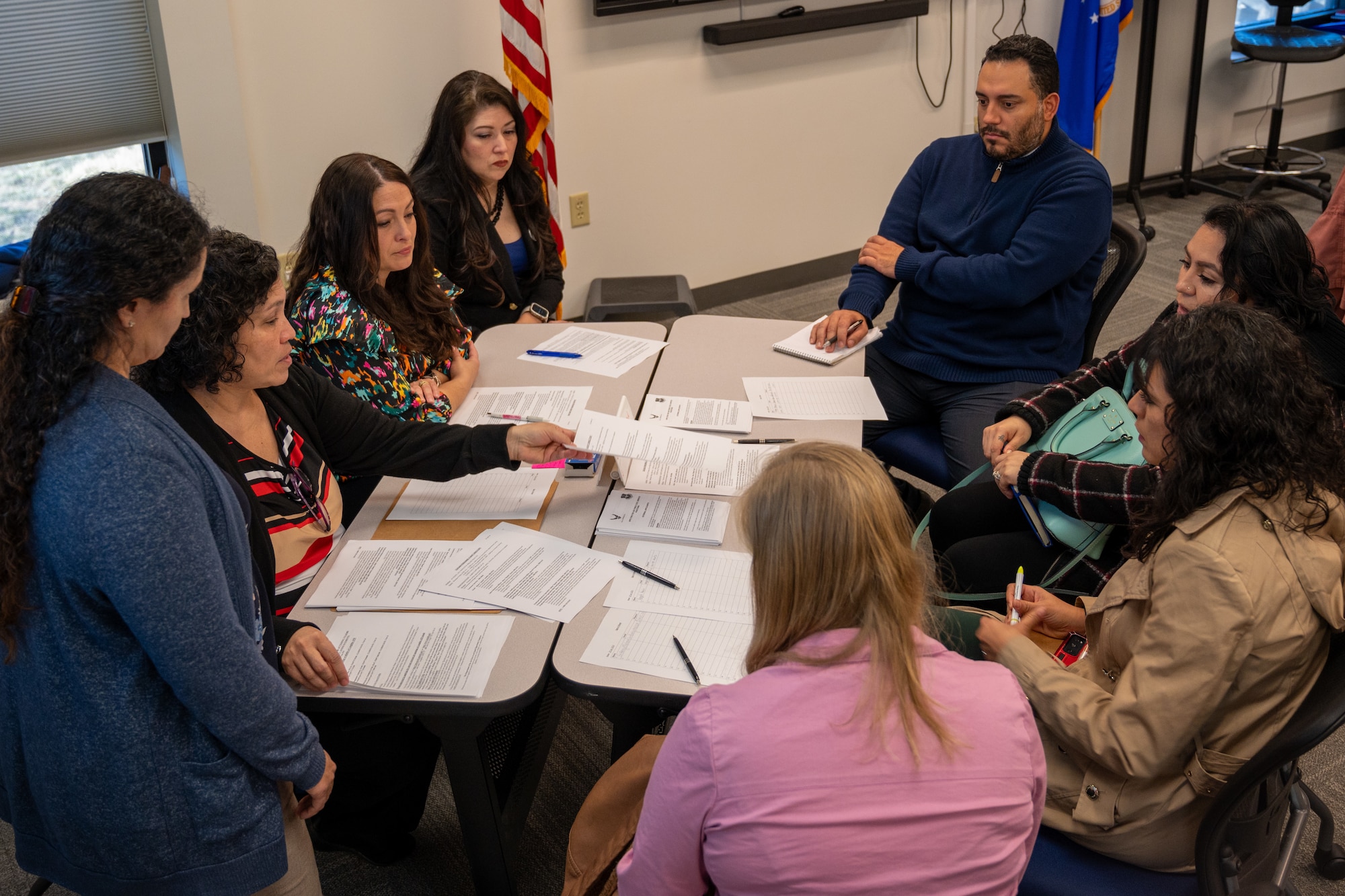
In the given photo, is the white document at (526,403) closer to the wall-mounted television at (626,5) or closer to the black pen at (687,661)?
the black pen at (687,661)

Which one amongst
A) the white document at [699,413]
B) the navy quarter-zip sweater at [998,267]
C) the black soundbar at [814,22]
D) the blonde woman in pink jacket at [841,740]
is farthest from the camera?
the black soundbar at [814,22]

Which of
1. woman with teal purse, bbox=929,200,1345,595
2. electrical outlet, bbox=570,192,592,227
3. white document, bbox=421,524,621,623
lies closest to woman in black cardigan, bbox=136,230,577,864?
white document, bbox=421,524,621,623

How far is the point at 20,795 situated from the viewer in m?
1.30

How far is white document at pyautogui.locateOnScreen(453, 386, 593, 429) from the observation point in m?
2.27

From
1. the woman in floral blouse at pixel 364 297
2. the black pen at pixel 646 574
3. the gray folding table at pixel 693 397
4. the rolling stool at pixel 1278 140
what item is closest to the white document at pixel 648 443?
the gray folding table at pixel 693 397

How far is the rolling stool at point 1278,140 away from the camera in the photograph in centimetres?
500

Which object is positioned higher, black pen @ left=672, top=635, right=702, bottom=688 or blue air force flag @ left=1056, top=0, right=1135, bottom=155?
blue air force flag @ left=1056, top=0, right=1135, bottom=155

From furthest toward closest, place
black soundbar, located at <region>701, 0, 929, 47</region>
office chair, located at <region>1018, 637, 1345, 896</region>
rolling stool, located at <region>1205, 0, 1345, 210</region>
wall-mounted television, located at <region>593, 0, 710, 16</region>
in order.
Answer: rolling stool, located at <region>1205, 0, 1345, 210</region>, black soundbar, located at <region>701, 0, 929, 47</region>, wall-mounted television, located at <region>593, 0, 710, 16</region>, office chair, located at <region>1018, 637, 1345, 896</region>

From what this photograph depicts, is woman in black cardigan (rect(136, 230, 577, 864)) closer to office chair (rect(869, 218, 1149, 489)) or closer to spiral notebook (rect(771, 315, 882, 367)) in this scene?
spiral notebook (rect(771, 315, 882, 367))

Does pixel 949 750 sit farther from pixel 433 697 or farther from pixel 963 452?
pixel 963 452

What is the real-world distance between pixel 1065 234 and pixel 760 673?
1.82m

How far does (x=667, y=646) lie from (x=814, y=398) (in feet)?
3.01

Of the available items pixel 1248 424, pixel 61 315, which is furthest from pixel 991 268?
pixel 61 315

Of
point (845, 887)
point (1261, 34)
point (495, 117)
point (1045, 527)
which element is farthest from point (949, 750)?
point (1261, 34)
